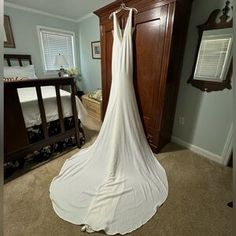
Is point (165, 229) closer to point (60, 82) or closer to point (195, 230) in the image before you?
point (195, 230)

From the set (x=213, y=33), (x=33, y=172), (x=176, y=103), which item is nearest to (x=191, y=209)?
(x=176, y=103)

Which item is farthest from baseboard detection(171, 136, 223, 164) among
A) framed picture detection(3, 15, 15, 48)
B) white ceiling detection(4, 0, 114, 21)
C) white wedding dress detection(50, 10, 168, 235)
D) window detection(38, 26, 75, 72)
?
framed picture detection(3, 15, 15, 48)

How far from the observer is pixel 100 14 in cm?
215

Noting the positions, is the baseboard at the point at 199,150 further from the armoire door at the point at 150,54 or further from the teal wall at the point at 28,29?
the teal wall at the point at 28,29

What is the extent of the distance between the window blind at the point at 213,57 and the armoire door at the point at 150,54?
505 millimetres

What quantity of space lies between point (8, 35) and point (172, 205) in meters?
4.00

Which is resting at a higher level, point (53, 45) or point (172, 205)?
point (53, 45)

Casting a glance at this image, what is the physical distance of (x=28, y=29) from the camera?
3.28 m

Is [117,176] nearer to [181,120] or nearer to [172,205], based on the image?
[172,205]

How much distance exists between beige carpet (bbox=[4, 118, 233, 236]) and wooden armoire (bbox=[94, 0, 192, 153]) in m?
0.61

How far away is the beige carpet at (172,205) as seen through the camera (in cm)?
119

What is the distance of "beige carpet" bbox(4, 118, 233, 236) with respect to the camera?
3.91 feet

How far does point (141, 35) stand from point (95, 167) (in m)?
1.64

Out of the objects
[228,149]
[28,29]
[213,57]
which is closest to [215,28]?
[213,57]
